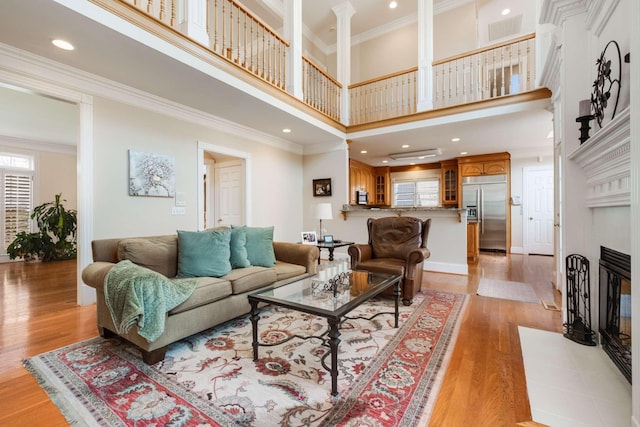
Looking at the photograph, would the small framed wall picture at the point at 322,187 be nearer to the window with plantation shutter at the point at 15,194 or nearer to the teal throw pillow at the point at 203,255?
the teal throw pillow at the point at 203,255

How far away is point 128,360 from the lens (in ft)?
6.48

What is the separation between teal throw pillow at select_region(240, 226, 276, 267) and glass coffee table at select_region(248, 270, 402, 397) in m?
0.71

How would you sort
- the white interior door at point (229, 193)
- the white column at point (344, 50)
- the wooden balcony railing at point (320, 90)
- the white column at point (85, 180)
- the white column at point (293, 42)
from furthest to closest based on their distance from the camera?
the white column at point (344, 50) → the white interior door at point (229, 193) → the wooden balcony railing at point (320, 90) → the white column at point (293, 42) → the white column at point (85, 180)

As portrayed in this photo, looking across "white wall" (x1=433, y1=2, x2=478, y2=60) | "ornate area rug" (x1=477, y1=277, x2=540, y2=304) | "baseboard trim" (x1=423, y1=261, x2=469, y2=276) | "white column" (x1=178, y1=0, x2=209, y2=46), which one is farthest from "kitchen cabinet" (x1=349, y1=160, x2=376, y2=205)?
"white column" (x1=178, y1=0, x2=209, y2=46)

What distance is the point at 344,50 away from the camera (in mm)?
5395

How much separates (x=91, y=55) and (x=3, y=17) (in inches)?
22.3

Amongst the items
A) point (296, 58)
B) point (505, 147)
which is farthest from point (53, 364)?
point (505, 147)

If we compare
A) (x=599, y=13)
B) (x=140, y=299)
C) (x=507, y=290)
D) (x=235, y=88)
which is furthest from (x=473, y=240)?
(x=140, y=299)

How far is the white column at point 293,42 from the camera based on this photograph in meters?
4.09

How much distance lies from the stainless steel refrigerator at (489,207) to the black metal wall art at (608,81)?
205 inches

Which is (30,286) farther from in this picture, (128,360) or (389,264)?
(389,264)

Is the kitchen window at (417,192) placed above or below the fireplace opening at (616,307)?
above

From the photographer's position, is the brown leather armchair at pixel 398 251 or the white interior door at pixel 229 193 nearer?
the brown leather armchair at pixel 398 251

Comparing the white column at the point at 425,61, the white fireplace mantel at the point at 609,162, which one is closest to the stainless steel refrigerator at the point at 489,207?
the white column at the point at 425,61
